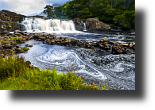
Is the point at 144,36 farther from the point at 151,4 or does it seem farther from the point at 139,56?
the point at 151,4

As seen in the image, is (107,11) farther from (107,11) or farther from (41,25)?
(41,25)

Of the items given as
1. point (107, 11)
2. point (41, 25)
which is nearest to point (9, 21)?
point (41, 25)

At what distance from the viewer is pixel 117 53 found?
840cm

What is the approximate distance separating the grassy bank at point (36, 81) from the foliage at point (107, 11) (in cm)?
2795

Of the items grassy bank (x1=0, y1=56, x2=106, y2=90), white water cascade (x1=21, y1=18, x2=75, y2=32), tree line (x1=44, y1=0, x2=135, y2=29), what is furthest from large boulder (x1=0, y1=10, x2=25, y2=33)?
tree line (x1=44, y1=0, x2=135, y2=29)

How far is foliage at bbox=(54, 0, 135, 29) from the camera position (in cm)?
2656

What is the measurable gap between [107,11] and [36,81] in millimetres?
34029

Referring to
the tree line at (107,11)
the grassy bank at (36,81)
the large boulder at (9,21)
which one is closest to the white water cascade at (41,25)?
the large boulder at (9,21)

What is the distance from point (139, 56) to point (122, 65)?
497 centimetres

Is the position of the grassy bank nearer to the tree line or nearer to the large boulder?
the large boulder

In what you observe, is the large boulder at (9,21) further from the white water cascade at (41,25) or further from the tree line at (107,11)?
the tree line at (107,11)

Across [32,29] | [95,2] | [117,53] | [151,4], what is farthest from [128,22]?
[151,4]

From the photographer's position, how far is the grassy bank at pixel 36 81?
8.10 feet

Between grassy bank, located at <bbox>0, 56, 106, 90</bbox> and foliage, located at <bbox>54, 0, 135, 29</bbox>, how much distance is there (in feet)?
91.7
